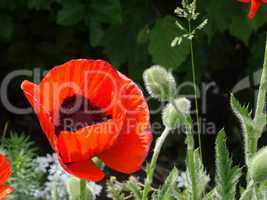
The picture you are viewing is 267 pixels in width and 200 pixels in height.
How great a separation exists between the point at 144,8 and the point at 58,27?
1.31 feet

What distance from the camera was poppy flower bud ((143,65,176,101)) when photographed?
37.6 inches

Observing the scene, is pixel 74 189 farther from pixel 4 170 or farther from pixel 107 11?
pixel 107 11

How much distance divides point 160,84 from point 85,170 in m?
0.21

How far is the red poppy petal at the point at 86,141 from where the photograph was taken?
30.8 inches

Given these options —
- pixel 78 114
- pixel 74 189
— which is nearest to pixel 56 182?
pixel 74 189

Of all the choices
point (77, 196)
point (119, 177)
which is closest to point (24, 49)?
point (119, 177)

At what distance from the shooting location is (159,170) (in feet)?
7.63

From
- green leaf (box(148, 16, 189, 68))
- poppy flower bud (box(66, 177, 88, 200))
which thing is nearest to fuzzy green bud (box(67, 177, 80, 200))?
poppy flower bud (box(66, 177, 88, 200))

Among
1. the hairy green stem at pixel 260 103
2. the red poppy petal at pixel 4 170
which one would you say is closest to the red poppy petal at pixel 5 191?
the red poppy petal at pixel 4 170

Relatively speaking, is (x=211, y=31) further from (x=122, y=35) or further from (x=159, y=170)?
(x=159, y=170)

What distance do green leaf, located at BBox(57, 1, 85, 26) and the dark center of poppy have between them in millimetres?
1359

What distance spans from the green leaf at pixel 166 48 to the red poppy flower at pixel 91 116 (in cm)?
128

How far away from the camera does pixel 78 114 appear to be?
2.90ft

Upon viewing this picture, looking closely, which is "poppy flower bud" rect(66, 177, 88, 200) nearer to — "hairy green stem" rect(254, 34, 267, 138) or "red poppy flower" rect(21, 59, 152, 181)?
"red poppy flower" rect(21, 59, 152, 181)
